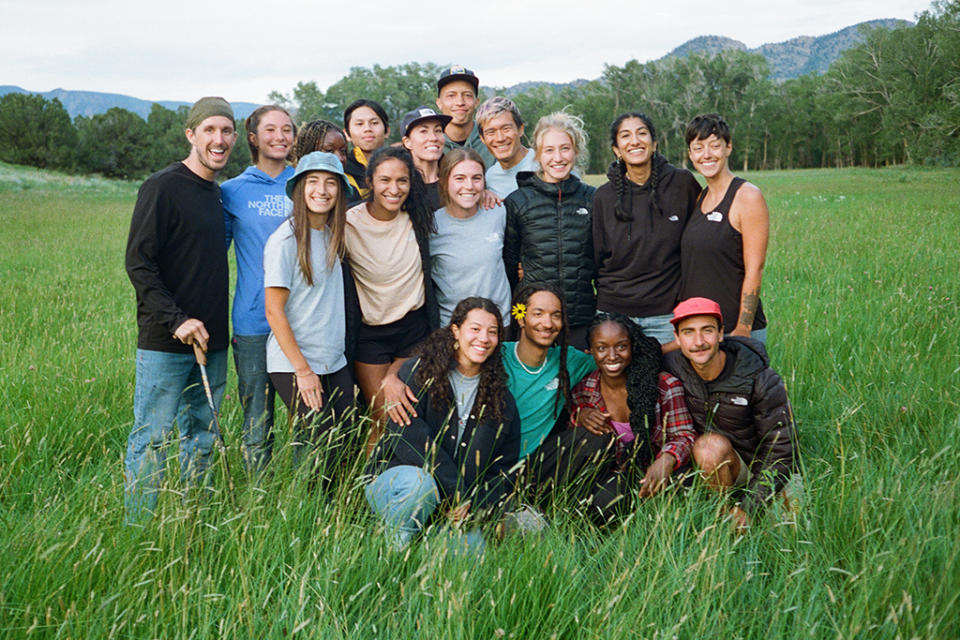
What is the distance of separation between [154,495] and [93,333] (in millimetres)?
4431

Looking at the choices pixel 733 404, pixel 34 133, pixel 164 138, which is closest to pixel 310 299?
pixel 733 404

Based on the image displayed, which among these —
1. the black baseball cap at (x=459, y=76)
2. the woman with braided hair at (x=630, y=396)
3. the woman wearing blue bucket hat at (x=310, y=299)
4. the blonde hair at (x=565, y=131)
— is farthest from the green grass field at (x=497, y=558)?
the black baseball cap at (x=459, y=76)

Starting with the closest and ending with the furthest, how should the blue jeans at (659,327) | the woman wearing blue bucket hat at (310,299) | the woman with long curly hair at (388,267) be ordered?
the woman wearing blue bucket hat at (310,299) → the woman with long curly hair at (388,267) → the blue jeans at (659,327)

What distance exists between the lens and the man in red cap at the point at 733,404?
3.83m

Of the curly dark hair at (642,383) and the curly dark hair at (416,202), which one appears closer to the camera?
the curly dark hair at (642,383)

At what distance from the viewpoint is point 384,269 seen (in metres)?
4.51

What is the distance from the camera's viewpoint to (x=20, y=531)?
274 centimetres

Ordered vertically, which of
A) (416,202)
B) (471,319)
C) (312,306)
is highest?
(416,202)

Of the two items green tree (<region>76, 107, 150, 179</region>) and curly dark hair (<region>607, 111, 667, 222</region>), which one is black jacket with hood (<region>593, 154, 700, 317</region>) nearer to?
curly dark hair (<region>607, 111, 667, 222</region>)

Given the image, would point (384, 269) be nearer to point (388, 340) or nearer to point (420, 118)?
point (388, 340)

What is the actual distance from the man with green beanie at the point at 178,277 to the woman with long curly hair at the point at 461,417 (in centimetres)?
116

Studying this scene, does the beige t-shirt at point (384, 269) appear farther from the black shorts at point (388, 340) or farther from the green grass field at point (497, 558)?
the green grass field at point (497, 558)

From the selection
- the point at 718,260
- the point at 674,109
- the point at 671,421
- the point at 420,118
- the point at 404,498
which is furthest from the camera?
the point at 674,109

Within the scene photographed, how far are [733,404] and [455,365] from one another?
1651 millimetres
